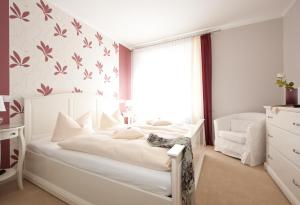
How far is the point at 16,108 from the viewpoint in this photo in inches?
86.5

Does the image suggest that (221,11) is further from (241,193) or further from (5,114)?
(5,114)

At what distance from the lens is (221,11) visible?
3020 mm

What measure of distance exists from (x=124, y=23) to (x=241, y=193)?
3835 millimetres

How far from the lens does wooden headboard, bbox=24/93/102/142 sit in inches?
87.7

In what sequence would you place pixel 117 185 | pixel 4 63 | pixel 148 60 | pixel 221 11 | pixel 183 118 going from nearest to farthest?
pixel 117 185, pixel 4 63, pixel 221 11, pixel 183 118, pixel 148 60

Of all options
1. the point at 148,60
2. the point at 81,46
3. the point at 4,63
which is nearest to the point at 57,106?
the point at 4,63

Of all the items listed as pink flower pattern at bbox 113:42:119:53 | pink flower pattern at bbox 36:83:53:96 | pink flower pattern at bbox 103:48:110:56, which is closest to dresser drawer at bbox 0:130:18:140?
pink flower pattern at bbox 36:83:53:96

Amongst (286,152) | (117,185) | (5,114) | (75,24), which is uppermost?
(75,24)

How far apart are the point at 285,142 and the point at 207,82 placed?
2240 mm

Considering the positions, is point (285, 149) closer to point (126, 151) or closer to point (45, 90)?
point (126, 151)

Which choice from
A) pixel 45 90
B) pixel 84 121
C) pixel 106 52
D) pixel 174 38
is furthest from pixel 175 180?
pixel 174 38

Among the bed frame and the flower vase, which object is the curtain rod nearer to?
the flower vase

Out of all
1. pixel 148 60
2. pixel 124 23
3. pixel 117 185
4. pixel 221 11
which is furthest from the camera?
pixel 148 60

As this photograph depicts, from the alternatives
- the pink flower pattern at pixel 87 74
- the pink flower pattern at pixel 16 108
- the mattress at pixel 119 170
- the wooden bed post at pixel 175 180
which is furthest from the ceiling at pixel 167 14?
the wooden bed post at pixel 175 180
